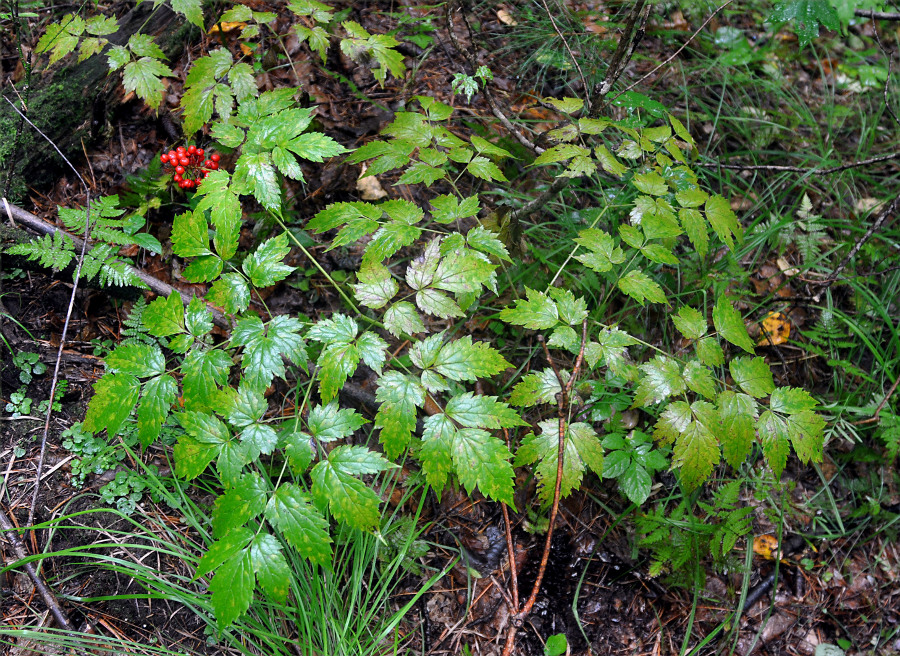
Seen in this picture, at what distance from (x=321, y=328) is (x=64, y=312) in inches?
51.6

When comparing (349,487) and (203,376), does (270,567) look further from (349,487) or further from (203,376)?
(203,376)

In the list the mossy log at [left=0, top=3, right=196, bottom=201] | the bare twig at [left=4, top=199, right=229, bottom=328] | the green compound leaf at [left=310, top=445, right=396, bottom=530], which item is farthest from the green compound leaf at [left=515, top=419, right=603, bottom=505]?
the mossy log at [left=0, top=3, right=196, bottom=201]

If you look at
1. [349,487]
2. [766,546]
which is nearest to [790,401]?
[766,546]

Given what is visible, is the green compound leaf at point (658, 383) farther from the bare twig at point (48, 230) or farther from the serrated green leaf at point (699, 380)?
the bare twig at point (48, 230)

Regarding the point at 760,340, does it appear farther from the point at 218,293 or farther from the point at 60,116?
the point at 60,116

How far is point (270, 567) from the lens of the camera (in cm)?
129

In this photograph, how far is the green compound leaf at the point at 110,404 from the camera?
1.45 metres

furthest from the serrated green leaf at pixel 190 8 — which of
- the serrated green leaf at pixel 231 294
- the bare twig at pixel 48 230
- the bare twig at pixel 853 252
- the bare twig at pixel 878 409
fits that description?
the bare twig at pixel 878 409

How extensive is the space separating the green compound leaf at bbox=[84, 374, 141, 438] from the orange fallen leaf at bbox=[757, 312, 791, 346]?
2619 millimetres

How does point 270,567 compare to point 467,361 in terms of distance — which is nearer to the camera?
point 270,567

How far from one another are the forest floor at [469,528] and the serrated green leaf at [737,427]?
1.92 feet

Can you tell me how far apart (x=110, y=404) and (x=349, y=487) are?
0.70 m

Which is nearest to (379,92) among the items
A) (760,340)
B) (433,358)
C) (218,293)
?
(218,293)

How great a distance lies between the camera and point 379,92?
2.86m
